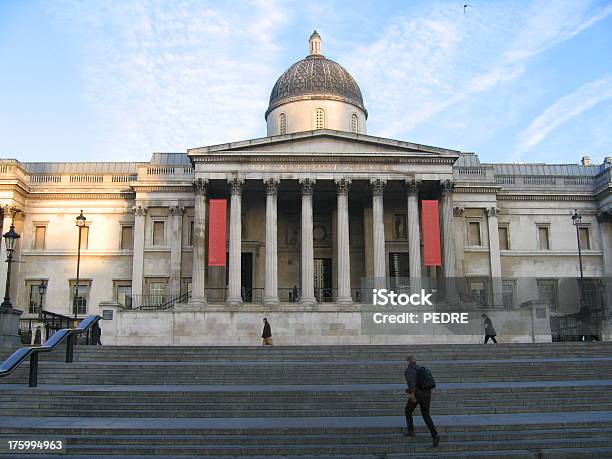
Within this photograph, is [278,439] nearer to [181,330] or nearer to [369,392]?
[369,392]

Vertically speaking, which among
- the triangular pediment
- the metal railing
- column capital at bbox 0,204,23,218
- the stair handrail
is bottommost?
the stair handrail

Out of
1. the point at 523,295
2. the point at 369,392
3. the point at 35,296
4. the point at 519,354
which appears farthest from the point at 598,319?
the point at 35,296

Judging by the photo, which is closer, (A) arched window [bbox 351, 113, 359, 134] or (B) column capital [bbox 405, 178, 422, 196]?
(B) column capital [bbox 405, 178, 422, 196]

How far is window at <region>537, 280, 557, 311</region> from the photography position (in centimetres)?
4493

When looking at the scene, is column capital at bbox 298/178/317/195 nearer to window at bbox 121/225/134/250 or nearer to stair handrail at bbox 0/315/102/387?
window at bbox 121/225/134/250

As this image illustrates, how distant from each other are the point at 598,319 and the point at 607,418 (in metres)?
25.8

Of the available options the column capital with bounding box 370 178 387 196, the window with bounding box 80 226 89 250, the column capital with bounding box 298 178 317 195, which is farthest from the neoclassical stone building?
the window with bounding box 80 226 89 250

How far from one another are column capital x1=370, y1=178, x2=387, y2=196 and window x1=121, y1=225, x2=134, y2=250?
1735 cm

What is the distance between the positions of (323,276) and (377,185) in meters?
7.53

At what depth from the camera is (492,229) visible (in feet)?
146

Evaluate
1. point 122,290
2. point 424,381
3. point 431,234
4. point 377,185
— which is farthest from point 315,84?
point 424,381

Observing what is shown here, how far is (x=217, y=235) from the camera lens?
36.8 meters

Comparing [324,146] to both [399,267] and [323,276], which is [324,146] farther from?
[399,267]

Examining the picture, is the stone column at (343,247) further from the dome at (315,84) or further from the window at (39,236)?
the window at (39,236)
